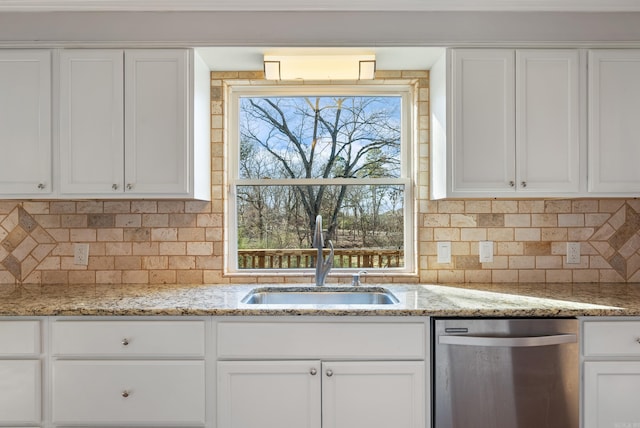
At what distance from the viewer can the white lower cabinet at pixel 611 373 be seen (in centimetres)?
188

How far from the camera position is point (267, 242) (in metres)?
2.69

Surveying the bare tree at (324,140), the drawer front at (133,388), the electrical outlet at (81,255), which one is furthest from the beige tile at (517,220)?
the electrical outlet at (81,255)

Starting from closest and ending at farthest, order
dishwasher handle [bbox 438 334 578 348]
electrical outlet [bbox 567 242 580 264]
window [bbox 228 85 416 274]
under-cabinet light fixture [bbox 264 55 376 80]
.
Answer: dishwasher handle [bbox 438 334 578 348] → under-cabinet light fixture [bbox 264 55 376 80] → electrical outlet [bbox 567 242 580 264] → window [bbox 228 85 416 274]

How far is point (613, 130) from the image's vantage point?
221 centimetres

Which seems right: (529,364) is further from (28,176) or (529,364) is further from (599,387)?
(28,176)

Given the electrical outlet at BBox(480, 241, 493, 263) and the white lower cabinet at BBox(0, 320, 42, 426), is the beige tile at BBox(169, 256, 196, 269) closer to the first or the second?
the white lower cabinet at BBox(0, 320, 42, 426)

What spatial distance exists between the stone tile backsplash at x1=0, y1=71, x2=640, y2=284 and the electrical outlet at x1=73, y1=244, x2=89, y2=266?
0.03m

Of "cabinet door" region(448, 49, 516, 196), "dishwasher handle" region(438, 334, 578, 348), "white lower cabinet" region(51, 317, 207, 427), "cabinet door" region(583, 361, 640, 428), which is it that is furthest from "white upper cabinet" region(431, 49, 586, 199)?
"white lower cabinet" region(51, 317, 207, 427)

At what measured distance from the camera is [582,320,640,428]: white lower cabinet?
1882 mm

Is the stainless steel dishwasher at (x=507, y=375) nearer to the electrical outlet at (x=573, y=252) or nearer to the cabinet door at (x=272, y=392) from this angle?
the cabinet door at (x=272, y=392)

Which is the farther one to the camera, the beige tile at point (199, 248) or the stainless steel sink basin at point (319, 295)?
the beige tile at point (199, 248)

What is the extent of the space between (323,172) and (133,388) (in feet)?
4.94
